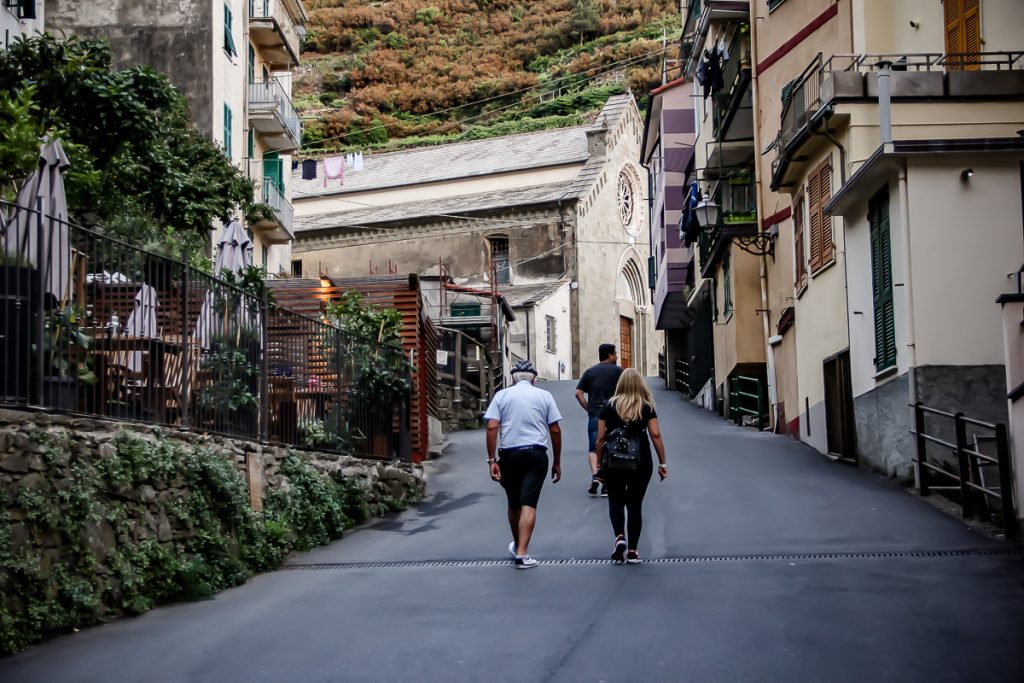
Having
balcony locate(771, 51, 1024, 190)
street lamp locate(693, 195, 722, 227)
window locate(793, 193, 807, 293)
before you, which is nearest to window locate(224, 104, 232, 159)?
street lamp locate(693, 195, 722, 227)

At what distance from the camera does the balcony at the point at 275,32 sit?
3716cm

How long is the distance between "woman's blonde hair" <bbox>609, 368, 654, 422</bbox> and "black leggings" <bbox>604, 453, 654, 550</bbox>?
418mm

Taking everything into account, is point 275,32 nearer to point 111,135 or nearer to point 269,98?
point 269,98

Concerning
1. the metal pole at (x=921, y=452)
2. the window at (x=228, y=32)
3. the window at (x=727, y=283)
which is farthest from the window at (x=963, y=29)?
the window at (x=228, y=32)

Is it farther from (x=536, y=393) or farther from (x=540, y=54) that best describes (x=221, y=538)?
(x=540, y=54)

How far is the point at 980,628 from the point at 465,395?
22.4 m

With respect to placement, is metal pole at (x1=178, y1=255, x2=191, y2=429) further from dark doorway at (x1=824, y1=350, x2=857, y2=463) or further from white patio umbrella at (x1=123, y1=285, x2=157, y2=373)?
dark doorway at (x1=824, y1=350, x2=857, y2=463)

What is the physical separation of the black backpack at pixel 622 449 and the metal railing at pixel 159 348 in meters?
3.66

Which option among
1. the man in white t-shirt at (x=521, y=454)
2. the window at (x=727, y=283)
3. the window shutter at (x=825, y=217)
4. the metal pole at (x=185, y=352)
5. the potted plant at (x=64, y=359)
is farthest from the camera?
the window at (x=727, y=283)

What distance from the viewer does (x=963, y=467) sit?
13109mm

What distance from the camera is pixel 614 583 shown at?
10531 mm

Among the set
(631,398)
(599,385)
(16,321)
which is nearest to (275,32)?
(599,385)

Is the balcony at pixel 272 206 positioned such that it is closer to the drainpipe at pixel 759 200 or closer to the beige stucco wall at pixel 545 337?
the beige stucco wall at pixel 545 337

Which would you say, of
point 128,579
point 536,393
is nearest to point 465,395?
point 536,393
